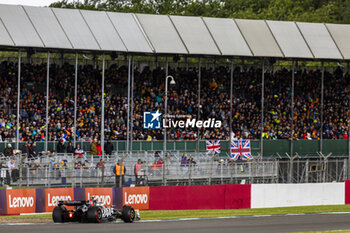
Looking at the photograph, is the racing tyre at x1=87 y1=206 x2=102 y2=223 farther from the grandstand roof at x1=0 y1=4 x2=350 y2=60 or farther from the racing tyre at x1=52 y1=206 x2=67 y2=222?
the grandstand roof at x1=0 y1=4 x2=350 y2=60

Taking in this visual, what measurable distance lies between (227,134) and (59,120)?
9.38 meters

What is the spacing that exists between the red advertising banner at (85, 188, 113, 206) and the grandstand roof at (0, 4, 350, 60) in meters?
10.1

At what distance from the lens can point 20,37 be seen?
3269cm

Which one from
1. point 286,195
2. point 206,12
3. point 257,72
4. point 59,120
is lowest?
point 286,195

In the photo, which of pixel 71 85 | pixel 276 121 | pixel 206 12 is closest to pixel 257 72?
pixel 276 121

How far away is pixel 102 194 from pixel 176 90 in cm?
1589

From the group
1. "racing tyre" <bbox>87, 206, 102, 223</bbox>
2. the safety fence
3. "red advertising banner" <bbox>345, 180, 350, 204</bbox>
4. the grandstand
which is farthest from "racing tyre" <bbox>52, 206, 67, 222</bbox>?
"red advertising banner" <bbox>345, 180, 350, 204</bbox>

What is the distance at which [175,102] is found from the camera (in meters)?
39.7

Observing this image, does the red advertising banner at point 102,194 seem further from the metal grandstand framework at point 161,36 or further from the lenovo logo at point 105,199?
the metal grandstand framework at point 161,36

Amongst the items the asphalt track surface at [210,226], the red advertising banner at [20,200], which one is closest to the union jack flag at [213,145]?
the asphalt track surface at [210,226]

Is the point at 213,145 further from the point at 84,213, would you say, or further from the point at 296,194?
the point at 84,213

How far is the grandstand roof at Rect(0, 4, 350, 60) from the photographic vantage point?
33.3 m

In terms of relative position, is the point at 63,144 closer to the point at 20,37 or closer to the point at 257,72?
the point at 20,37

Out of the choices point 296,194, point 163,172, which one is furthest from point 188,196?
point 296,194
